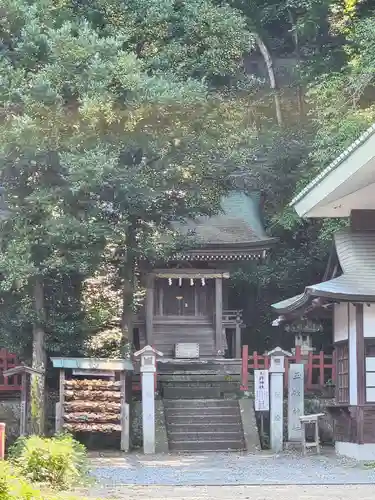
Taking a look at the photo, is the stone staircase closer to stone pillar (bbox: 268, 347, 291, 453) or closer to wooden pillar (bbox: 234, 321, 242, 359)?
stone pillar (bbox: 268, 347, 291, 453)

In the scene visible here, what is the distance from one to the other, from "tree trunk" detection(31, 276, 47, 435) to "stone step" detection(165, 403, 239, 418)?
298 centimetres

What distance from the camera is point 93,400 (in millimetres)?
16906

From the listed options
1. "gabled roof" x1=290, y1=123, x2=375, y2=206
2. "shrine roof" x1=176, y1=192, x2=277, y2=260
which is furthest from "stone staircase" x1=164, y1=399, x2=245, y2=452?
"gabled roof" x1=290, y1=123, x2=375, y2=206

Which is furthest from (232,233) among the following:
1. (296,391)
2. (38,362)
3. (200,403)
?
(38,362)

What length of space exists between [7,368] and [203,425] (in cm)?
478

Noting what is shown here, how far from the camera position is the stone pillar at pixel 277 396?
1733cm

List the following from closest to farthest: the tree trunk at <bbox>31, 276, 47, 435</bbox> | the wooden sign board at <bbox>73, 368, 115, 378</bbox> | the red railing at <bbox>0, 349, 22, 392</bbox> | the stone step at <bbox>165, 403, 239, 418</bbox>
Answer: the tree trunk at <bbox>31, 276, 47, 435</bbox>
the wooden sign board at <bbox>73, 368, 115, 378</bbox>
the stone step at <bbox>165, 403, 239, 418</bbox>
the red railing at <bbox>0, 349, 22, 392</bbox>

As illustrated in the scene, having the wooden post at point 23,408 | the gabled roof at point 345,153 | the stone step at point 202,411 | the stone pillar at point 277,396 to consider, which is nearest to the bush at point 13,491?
the gabled roof at point 345,153

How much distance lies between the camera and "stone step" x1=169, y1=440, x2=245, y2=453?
17.3 metres

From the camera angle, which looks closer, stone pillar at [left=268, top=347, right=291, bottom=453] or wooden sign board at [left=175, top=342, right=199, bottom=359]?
stone pillar at [left=268, top=347, right=291, bottom=453]

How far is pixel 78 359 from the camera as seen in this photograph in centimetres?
1697

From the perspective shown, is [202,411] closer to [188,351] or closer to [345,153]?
[188,351]

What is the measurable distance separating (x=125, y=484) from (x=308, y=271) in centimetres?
1357

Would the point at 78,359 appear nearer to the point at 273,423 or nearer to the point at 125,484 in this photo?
the point at 273,423
